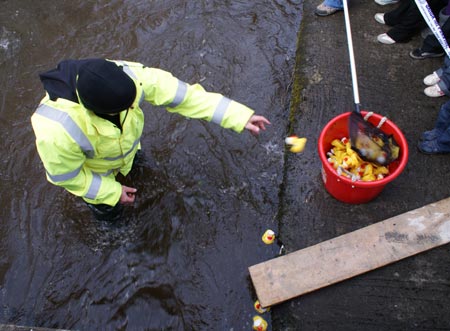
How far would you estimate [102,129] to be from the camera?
2.38m

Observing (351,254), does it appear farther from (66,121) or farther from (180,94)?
(66,121)

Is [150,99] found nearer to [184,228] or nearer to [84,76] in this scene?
[84,76]

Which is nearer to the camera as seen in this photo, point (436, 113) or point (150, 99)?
point (150, 99)

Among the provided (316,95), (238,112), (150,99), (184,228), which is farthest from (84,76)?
(316,95)

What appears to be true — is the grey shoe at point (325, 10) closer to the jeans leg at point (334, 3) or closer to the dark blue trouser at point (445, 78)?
the jeans leg at point (334, 3)

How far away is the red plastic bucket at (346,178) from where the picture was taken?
261 centimetres

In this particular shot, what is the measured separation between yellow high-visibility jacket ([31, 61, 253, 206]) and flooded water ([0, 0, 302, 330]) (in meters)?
0.74

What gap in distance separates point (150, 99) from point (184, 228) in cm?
124

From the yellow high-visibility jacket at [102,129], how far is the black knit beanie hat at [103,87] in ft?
0.66

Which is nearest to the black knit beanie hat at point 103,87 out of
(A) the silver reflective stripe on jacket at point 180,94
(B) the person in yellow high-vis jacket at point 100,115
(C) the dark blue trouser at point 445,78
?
(B) the person in yellow high-vis jacket at point 100,115

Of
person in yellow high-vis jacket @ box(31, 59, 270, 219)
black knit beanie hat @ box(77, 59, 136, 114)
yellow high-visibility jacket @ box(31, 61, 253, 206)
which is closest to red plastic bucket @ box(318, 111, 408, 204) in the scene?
person in yellow high-vis jacket @ box(31, 59, 270, 219)

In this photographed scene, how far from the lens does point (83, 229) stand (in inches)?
133

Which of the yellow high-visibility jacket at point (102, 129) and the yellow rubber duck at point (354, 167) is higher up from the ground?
the yellow high-visibility jacket at point (102, 129)

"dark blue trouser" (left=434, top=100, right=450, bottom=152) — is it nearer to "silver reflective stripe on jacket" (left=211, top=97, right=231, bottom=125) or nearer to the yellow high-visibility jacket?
the yellow high-visibility jacket
